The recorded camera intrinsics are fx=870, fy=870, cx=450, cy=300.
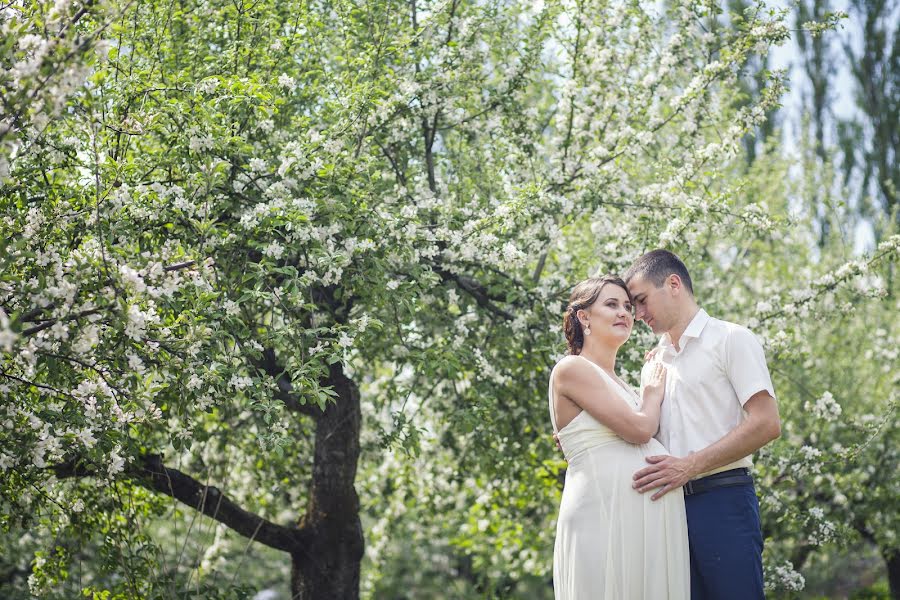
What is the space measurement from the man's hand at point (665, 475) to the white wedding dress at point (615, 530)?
4cm

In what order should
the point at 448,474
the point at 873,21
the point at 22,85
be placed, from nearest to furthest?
the point at 22,85
the point at 448,474
the point at 873,21

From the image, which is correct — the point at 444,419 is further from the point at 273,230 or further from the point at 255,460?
the point at 273,230

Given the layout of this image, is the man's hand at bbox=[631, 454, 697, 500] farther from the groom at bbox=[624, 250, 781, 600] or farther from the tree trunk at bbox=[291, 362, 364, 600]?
the tree trunk at bbox=[291, 362, 364, 600]

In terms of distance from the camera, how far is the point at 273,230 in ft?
13.5

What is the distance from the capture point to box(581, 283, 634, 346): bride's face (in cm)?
373

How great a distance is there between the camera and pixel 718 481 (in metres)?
3.35

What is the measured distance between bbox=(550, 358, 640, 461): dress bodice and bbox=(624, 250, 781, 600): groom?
0.19 meters

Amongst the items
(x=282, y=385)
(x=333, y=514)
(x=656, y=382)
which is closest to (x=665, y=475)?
(x=656, y=382)

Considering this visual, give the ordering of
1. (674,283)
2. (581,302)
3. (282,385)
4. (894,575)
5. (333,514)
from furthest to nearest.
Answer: (894,575), (333,514), (282,385), (581,302), (674,283)

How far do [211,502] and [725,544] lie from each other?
3.47 meters

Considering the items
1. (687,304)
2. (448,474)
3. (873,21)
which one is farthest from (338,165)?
(873,21)

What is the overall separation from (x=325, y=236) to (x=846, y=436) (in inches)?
252

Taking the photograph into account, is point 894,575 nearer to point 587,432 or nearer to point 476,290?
point 476,290

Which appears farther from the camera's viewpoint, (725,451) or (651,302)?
(651,302)
